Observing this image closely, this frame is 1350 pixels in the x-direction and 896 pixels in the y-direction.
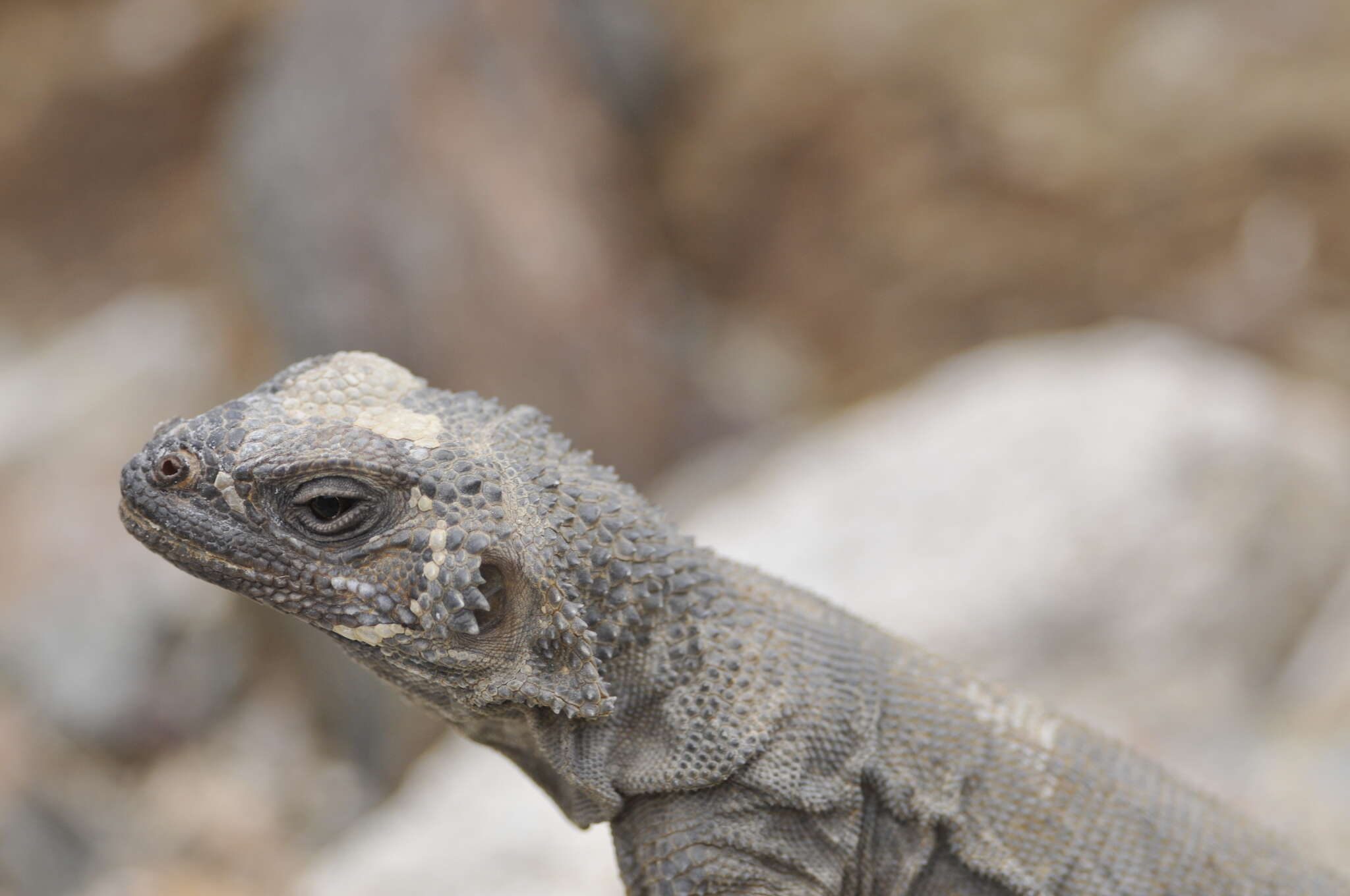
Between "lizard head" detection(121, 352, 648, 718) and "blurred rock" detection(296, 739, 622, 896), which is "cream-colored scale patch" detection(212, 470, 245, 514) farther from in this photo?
"blurred rock" detection(296, 739, 622, 896)

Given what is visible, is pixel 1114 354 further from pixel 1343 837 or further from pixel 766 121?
pixel 766 121

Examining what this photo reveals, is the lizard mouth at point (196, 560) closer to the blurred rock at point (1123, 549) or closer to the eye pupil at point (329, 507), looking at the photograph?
the eye pupil at point (329, 507)

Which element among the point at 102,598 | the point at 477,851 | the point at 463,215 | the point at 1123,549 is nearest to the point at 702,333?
the point at 463,215

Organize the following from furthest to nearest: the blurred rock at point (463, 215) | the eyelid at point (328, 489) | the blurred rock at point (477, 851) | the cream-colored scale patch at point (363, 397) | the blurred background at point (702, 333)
A: the blurred rock at point (463, 215) → the blurred background at point (702, 333) → the blurred rock at point (477, 851) → the cream-colored scale patch at point (363, 397) → the eyelid at point (328, 489)

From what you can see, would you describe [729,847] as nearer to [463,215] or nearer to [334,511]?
[334,511]

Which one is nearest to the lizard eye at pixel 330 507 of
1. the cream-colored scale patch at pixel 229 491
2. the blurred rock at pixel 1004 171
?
the cream-colored scale patch at pixel 229 491

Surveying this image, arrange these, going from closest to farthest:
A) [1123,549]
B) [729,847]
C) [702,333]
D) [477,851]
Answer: [729,847], [477,851], [1123,549], [702,333]
